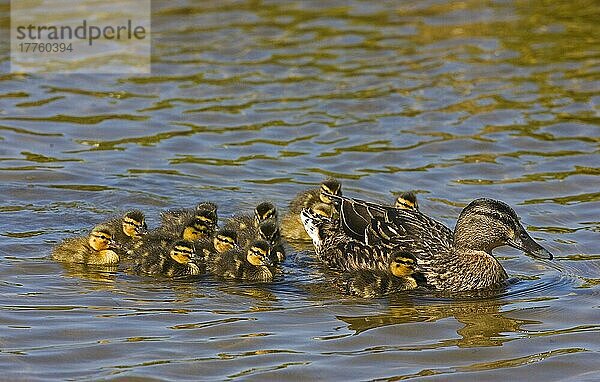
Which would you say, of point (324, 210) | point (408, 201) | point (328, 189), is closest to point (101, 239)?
point (324, 210)

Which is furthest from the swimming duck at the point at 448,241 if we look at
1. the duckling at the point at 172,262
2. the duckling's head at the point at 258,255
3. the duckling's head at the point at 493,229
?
the duckling at the point at 172,262

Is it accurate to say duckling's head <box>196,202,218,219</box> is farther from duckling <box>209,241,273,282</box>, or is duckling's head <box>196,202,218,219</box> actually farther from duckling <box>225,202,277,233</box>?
duckling <box>209,241,273,282</box>

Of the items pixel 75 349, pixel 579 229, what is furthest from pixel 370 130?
pixel 75 349

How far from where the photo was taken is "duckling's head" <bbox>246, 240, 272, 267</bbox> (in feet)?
25.0

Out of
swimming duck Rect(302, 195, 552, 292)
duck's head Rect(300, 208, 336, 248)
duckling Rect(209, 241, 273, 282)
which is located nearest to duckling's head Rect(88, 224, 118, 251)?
duckling Rect(209, 241, 273, 282)

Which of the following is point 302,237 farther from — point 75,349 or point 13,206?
point 75,349

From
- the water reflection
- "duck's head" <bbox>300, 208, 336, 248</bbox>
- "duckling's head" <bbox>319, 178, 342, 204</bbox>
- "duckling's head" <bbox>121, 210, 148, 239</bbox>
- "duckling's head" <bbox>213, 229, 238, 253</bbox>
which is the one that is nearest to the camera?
the water reflection

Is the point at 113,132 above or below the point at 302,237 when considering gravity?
above

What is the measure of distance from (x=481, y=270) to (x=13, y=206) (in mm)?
3295

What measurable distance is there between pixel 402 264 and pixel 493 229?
57cm

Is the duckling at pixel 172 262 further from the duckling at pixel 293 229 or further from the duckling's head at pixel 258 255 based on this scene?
the duckling at pixel 293 229

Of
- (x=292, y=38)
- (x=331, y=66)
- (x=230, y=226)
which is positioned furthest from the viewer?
(x=292, y=38)

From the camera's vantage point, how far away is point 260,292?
293 inches

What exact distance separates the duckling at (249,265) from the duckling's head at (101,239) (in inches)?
26.6
